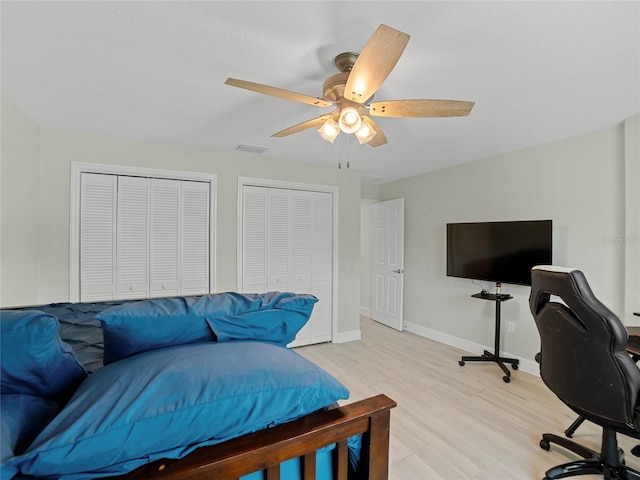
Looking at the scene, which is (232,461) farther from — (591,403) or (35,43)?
(35,43)

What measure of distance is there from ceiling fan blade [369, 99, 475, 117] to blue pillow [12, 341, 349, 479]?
1.39 meters

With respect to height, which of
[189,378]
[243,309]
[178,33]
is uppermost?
[178,33]

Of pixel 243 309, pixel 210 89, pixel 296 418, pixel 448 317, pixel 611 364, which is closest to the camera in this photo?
pixel 296 418

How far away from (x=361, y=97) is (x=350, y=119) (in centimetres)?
14

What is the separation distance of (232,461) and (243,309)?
1.57 feet

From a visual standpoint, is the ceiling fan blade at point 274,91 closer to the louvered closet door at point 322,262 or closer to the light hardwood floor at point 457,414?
the light hardwood floor at point 457,414

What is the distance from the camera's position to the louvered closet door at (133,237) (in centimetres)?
301

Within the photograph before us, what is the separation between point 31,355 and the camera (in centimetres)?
78

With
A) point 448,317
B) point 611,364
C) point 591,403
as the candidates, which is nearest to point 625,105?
point 611,364

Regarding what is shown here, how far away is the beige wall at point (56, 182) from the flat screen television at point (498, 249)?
1.83 meters

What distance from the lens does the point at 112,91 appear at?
207 cm

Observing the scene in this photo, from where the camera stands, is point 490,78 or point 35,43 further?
point 490,78

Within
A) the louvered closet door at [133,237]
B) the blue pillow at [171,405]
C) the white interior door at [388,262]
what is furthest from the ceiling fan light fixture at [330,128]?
the white interior door at [388,262]

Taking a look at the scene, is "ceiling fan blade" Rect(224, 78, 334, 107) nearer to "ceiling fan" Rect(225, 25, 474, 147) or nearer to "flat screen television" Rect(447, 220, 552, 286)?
"ceiling fan" Rect(225, 25, 474, 147)
